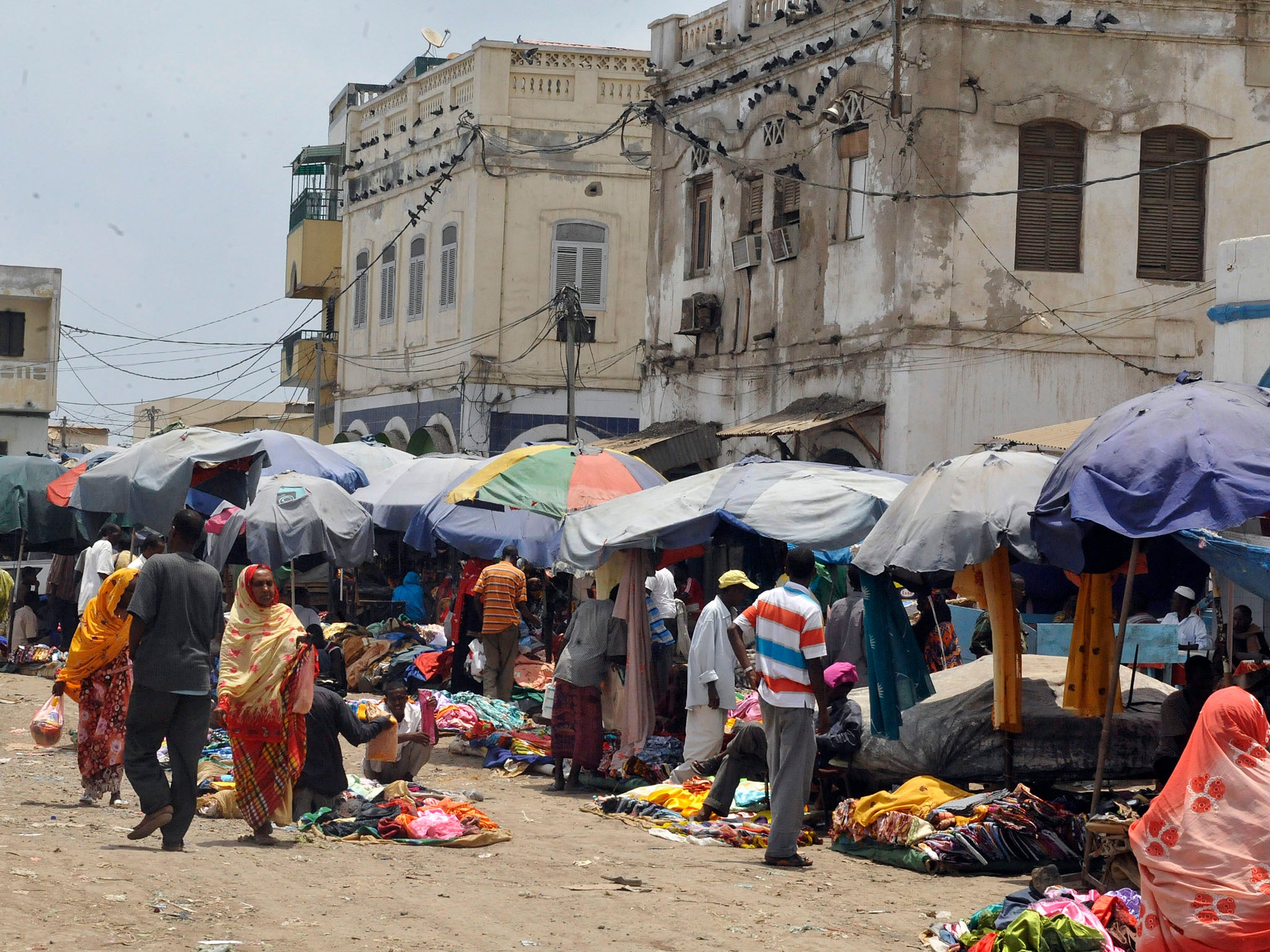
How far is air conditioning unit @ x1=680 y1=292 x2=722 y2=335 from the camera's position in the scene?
71.9ft

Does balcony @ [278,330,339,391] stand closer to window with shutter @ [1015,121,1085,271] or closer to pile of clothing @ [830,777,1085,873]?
window with shutter @ [1015,121,1085,271]

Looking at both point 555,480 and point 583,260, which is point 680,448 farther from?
point 555,480

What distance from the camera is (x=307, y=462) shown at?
55.7 ft

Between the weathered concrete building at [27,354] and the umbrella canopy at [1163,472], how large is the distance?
32.2 metres

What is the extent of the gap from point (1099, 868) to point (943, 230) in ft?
36.4

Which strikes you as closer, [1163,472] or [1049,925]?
[1049,925]

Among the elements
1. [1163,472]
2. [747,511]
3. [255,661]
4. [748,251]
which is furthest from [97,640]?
[748,251]

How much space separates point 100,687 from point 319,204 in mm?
29244

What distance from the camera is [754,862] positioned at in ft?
28.4

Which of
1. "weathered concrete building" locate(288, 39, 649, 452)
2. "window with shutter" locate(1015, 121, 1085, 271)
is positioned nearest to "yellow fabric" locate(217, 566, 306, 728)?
"window with shutter" locate(1015, 121, 1085, 271)

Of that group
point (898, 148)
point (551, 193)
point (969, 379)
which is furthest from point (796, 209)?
point (551, 193)

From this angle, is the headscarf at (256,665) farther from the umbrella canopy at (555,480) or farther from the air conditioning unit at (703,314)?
the air conditioning unit at (703,314)

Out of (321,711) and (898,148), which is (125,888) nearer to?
(321,711)

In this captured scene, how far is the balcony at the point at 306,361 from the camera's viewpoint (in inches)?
1420
